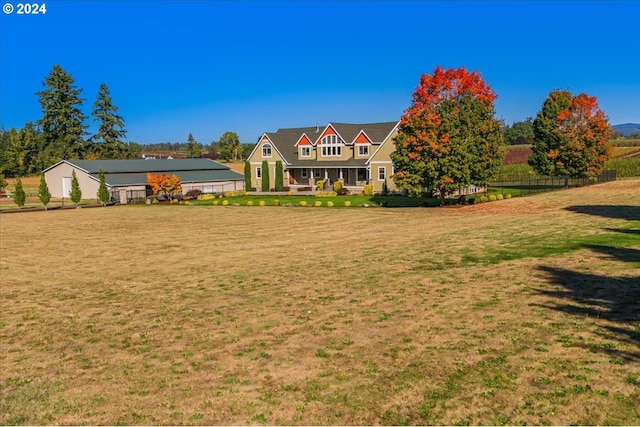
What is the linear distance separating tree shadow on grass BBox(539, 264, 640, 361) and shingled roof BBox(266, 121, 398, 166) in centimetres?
4841

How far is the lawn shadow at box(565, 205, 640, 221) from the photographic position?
31.8m

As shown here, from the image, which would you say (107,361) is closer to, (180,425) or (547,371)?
(180,425)

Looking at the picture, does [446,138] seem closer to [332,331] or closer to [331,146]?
[331,146]

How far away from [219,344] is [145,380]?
228 centimetres

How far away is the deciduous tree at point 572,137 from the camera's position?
5838cm

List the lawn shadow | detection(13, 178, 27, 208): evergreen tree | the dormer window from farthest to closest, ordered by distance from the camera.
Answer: the dormer window, detection(13, 178, 27, 208): evergreen tree, the lawn shadow

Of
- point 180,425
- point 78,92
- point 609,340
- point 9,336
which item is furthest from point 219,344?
point 78,92

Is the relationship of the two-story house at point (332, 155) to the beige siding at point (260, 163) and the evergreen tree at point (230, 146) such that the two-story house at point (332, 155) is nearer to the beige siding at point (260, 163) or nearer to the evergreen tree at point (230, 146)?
the beige siding at point (260, 163)

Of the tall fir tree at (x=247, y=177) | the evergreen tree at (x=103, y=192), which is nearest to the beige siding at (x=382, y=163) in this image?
the tall fir tree at (x=247, y=177)

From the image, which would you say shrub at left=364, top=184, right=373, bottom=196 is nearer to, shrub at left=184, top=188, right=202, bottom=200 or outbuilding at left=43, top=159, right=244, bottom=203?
shrub at left=184, top=188, right=202, bottom=200

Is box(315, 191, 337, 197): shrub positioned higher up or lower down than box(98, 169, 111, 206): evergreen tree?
lower down

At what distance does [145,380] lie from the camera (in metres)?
10.5

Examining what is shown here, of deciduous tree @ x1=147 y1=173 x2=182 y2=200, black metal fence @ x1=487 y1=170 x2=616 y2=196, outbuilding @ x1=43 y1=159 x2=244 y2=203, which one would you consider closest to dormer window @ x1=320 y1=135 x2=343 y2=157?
outbuilding @ x1=43 y1=159 x2=244 y2=203

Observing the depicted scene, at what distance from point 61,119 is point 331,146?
6879 centimetres
